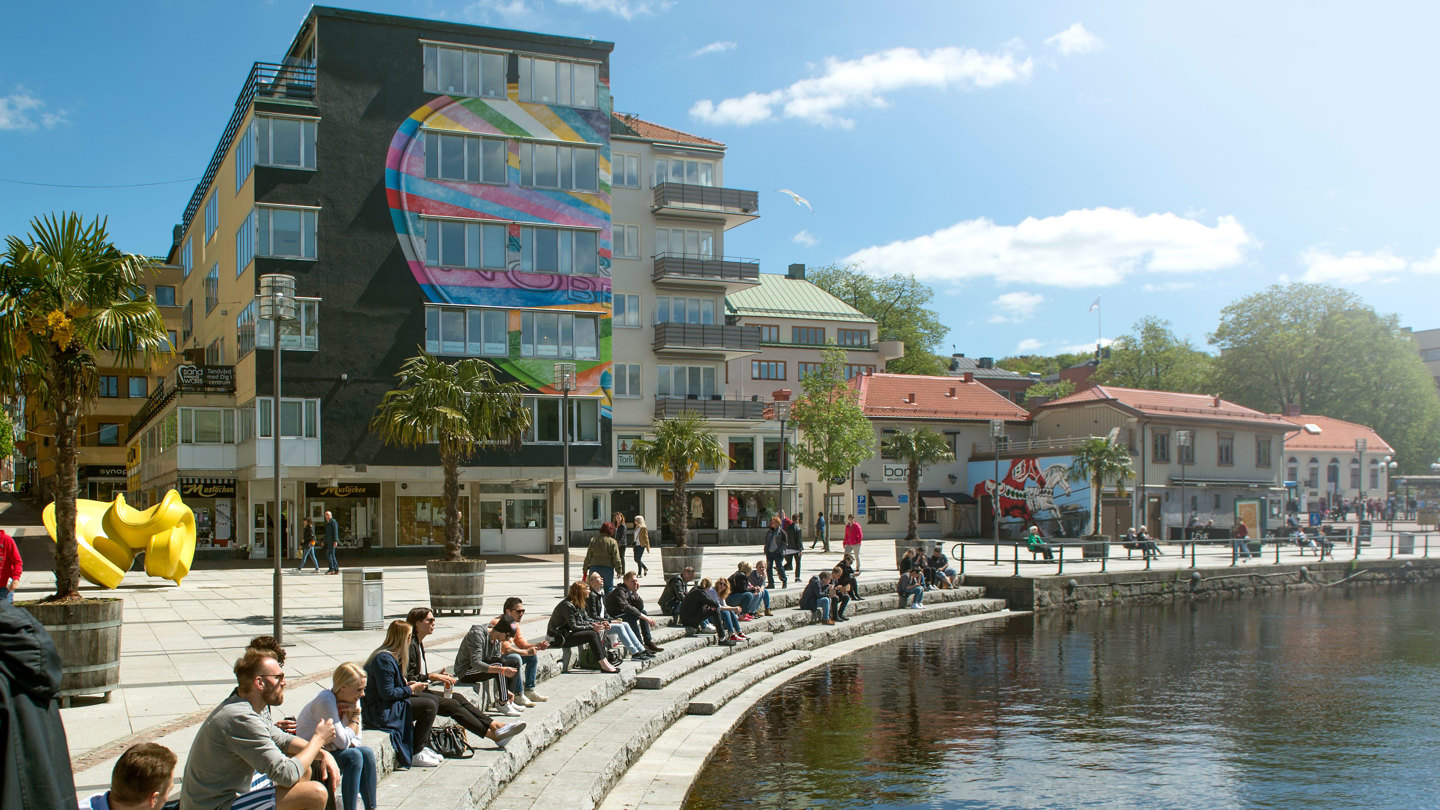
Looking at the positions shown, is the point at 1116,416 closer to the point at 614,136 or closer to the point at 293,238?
the point at 614,136

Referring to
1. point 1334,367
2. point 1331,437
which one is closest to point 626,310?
point 1331,437

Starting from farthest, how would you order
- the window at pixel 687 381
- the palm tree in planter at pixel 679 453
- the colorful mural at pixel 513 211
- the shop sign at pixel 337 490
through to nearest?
the window at pixel 687 381, the shop sign at pixel 337 490, the colorful mural at pixel 513 211, the palm tree in planter at pixel 679 453

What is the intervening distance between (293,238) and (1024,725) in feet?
101

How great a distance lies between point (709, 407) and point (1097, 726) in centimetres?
3679

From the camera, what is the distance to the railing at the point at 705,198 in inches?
2061

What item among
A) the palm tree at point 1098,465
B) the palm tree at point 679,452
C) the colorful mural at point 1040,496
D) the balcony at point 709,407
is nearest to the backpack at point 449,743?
the palm tree at point 679,452

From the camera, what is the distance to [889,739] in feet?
49.1

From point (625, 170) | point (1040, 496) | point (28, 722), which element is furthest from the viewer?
point (1040, 496)

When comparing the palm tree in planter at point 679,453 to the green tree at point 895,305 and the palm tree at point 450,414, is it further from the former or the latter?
the green tree at point 895,305

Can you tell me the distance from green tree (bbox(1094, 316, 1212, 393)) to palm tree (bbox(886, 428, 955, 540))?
40.7m

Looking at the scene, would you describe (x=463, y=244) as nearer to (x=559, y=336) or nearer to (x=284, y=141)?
(x=559, y=336)

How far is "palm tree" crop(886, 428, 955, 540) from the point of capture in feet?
166

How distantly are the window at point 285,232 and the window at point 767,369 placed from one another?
3826cm

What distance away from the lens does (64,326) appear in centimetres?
1330
